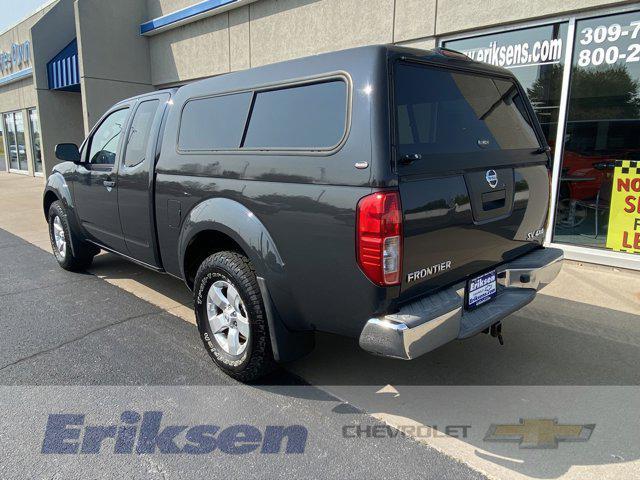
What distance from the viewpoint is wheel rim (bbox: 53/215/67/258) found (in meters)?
5.86

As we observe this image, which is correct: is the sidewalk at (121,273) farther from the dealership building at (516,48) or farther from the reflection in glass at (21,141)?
the reflection in glass at (21,141)

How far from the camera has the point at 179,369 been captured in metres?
3.48

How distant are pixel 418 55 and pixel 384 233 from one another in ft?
3.70

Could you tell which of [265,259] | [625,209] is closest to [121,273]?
[265,259]

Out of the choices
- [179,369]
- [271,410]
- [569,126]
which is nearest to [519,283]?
[271,410]

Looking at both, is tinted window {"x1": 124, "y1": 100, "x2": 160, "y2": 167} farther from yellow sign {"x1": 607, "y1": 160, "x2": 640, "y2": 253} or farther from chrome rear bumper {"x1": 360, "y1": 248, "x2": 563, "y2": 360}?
yellow sign {"x1": 607, "y1": 160, "x2": 640, "y2": 253}

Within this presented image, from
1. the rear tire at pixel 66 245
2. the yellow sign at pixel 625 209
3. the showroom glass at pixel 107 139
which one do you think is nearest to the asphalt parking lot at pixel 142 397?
the rear tire at pixel 66 245

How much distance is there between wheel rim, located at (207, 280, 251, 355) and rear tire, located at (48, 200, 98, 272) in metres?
2.98

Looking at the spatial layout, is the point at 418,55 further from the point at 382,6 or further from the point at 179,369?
the point at 382,6

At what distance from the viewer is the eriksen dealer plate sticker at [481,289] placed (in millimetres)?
2945

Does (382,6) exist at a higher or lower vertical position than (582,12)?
higher

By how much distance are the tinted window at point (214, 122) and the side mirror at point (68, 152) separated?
202cm

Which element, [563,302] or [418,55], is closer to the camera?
[418,55]

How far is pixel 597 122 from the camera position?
5965 millimetres
